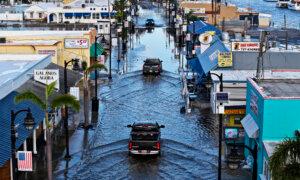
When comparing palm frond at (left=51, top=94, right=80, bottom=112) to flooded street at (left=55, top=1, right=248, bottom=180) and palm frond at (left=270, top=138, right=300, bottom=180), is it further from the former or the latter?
palm frond at (left=270, top=138, right=300, bottom=180)

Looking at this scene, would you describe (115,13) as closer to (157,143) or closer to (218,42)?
(218,42)

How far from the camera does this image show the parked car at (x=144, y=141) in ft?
99.3

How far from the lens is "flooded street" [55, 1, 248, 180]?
28.7 metres

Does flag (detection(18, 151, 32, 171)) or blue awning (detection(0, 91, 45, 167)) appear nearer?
flag (detection(18, 151, 32, 171))

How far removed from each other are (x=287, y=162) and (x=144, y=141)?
43.4 ft

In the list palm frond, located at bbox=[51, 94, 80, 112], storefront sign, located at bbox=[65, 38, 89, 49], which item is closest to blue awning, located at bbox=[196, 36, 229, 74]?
storefront sign, located at bbox=[65, 38, 89, 49]

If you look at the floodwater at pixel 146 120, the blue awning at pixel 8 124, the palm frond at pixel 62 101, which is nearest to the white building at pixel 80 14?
the floodwater at pixel 146 120

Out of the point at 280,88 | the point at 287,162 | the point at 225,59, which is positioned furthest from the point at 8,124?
the point at 225,59

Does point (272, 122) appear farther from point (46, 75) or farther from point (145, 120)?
point (145, 120)

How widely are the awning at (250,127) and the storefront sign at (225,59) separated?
13312 millimetres

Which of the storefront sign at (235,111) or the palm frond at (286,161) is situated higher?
the palm frond at (286,161)

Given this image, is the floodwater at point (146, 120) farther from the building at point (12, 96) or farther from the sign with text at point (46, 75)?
the sign with text at point (46, 75)

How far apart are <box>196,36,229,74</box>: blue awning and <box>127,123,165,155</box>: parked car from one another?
39.4 ft

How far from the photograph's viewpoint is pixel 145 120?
3862 centimetres
